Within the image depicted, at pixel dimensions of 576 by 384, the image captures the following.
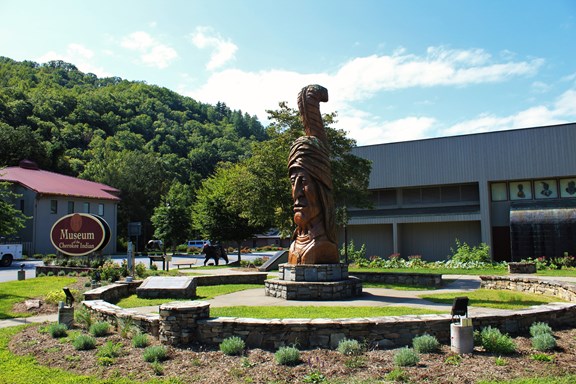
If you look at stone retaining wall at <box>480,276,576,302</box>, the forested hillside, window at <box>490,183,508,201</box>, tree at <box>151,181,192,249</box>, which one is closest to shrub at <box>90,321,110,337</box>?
stone retaining wall at <box>480,276,576,302</box>

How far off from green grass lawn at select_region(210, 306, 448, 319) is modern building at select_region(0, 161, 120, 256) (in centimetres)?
3338

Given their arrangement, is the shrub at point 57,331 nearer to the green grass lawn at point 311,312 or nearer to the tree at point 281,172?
A: the green grass lawn at point 311,312

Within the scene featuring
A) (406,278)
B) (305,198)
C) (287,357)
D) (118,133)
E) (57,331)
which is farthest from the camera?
(118,133)

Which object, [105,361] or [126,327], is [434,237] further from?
[105,361]

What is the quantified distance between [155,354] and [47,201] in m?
38.3

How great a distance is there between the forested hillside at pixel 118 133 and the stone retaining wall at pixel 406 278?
106 feet

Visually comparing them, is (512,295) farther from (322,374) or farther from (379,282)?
(322,374)

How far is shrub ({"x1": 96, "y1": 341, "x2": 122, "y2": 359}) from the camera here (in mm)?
7781

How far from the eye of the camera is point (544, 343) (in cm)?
777

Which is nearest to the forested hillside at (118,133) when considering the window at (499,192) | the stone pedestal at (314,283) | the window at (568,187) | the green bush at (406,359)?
the window at (499,192)

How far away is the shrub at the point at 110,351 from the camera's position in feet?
25.5

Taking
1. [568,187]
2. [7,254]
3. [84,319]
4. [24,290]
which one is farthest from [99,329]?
[568,187]

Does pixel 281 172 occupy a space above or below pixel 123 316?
above

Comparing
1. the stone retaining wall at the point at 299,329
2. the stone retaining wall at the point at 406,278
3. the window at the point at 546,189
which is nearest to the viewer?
the stone retaining wall at the point at 299,329
